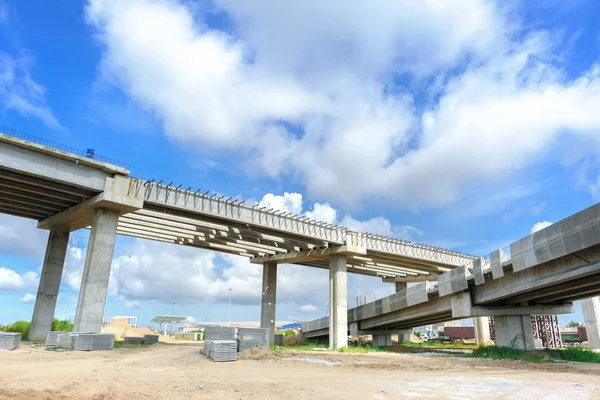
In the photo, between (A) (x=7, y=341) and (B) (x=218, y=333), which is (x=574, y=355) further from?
(A) (x=7, y=341)

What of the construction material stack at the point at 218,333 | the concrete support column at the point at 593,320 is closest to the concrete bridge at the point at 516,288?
the construction material stack at the point at 218,333

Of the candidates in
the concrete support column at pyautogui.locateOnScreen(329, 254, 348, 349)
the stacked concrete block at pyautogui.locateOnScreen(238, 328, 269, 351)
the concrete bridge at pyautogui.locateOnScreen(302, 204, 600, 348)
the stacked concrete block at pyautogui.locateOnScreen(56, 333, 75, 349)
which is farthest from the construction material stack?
the concrete bridge at pyautogui.locateOnScreen(302, 204, 600, 348)

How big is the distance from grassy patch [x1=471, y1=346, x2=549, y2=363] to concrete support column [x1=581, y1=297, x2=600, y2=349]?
25369 millimetres

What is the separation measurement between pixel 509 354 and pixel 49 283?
33.9 meters

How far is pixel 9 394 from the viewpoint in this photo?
868 cm

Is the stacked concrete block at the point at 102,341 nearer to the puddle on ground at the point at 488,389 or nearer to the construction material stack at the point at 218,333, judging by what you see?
the construction material stack at the point at 218,333

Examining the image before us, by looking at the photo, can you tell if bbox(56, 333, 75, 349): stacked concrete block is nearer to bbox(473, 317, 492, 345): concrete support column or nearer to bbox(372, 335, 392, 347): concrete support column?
bbox(372, 335, 392, 347): concrete support column

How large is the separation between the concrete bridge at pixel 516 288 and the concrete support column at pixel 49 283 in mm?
26112

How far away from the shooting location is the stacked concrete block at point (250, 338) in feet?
73.8

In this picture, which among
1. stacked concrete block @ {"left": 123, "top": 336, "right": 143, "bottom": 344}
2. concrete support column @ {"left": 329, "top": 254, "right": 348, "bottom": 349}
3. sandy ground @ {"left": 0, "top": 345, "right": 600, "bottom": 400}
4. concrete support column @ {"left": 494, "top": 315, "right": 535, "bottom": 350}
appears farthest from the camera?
concrete support column @ {"left": 329, "top": 254, "right": 348, "bottom": 349}

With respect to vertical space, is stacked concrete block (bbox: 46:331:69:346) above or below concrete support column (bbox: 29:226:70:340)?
below

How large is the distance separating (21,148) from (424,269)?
4170 centimetres

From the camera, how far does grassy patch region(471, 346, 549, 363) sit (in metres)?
23.0

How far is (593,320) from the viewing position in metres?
44.1
